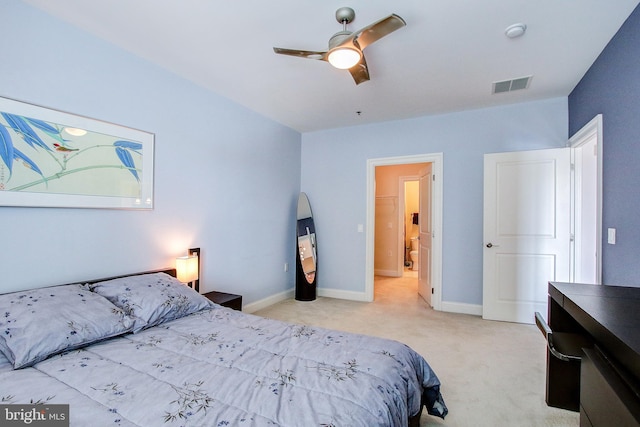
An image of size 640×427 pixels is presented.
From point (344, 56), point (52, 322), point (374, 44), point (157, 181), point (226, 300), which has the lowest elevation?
point (226, 300)

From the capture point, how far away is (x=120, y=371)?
135cm

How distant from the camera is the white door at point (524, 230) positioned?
132 inches

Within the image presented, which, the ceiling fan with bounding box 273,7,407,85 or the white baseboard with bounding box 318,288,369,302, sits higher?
the ceiling fan with bounding box 273,7,407,85

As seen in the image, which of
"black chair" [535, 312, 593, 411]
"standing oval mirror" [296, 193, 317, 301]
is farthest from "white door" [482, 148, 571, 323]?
"standing oval mirror" [296, 193, 317, 301]

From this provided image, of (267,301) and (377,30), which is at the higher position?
(377,30)

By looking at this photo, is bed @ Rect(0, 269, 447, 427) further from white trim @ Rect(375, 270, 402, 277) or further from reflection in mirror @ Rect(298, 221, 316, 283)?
white trim @ Rect(375, 270, 402, 277)

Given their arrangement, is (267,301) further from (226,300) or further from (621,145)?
(621,145)

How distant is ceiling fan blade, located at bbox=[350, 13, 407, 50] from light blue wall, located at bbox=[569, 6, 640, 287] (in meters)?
1.60

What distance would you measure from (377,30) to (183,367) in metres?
2.11

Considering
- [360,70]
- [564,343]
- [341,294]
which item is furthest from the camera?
[341,294]

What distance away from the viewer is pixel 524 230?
3.48 meters

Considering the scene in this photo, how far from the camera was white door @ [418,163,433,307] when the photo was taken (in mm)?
4230

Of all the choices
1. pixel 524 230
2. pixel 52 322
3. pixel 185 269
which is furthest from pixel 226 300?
pixel 524 230

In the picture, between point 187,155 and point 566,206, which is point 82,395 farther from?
point 566,206
